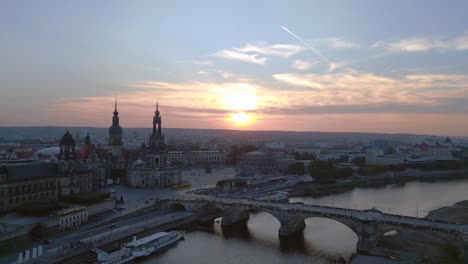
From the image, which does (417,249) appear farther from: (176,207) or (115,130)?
(115,130)

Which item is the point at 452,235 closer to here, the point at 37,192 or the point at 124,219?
the point at 124,219

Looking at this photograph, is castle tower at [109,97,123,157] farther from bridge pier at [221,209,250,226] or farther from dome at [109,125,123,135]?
bridge pier at [221,209,250,226]

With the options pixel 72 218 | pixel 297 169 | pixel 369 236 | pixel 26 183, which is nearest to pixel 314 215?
pixel 369 236

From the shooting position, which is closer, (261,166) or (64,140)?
(64,140)

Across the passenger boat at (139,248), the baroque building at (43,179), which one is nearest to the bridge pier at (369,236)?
the passenger boat at (139,248)

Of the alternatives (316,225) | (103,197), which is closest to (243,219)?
(316,225)
